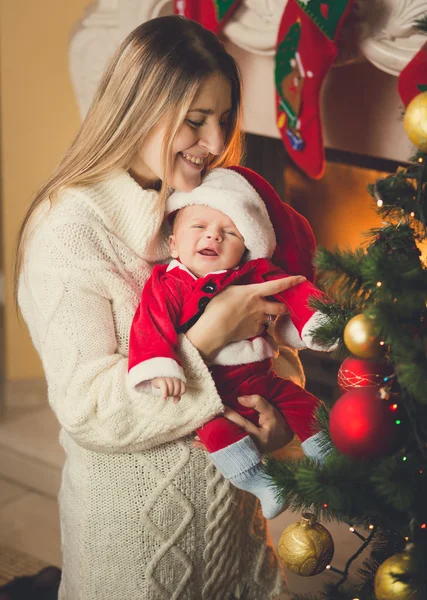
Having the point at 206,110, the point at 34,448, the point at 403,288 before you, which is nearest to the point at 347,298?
the point at 403,288

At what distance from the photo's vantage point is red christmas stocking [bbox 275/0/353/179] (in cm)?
171

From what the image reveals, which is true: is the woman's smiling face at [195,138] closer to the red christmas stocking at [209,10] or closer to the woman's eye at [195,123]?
the woman's eye at [195,123]

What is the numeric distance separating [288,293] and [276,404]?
0.72 ft

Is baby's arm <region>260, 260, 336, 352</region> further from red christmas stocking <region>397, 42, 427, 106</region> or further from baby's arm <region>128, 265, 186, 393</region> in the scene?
red christmas stocking <region>397, 42, 427, 106</region>

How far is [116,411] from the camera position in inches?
44.0

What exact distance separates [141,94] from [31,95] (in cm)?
182

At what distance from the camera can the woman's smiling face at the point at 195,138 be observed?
1.23 m

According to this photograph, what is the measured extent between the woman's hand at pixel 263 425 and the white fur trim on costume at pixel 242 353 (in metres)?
0.07

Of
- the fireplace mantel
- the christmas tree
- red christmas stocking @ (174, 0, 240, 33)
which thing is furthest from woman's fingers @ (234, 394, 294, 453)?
red christmas stocking @ (174, 0, 240, 33)

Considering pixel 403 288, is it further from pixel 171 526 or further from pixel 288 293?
pixel 171 526

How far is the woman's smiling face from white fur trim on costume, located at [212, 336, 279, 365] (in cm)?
32

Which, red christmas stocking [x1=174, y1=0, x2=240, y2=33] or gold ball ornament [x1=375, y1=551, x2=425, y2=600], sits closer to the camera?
gold ball ornament [x1=375, y1=551, x2=425, y2=600]

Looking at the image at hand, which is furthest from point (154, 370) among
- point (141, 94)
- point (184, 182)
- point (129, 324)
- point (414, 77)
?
point (414, 77)

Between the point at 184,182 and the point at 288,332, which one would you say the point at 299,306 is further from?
the point at 184,182
